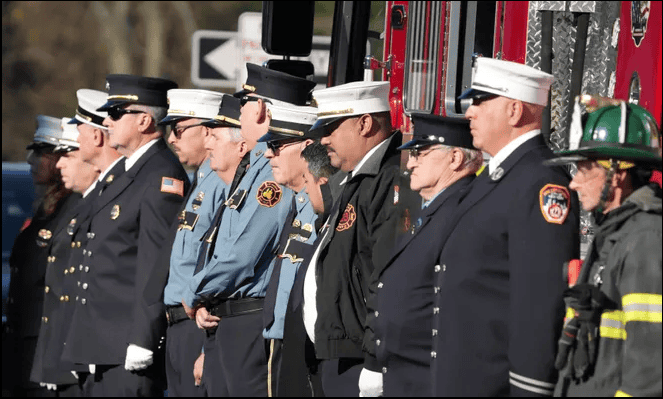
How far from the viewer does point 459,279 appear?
16.4 ft

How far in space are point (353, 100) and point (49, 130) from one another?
169 inches

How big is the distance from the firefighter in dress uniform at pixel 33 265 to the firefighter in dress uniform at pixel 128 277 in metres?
1.57

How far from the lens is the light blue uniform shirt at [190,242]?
7.38 meters

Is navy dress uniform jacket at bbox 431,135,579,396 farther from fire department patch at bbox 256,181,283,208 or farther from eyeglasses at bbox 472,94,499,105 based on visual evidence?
fire department patch at bbox 256,181,283,208

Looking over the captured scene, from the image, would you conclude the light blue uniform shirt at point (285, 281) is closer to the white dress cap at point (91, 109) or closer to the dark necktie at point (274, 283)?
the dark necktie at point (274, 283)

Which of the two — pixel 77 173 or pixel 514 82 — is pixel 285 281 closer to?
pixel 514 82

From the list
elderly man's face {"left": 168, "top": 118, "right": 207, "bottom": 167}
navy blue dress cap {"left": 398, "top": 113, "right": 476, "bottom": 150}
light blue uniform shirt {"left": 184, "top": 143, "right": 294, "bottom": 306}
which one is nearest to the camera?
navy blue dress cap {"left": 398, "top": 113, "right": 476, "bottom": 150}

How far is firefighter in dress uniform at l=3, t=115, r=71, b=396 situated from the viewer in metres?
9.55

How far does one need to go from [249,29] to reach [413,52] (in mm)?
1928

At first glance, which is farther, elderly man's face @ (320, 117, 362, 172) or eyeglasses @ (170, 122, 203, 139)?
eyeglasses @ (170, 122, 203, 139)

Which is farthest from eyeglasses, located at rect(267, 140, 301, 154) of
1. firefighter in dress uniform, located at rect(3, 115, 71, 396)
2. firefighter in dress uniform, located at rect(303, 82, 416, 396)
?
firefighter in dress uniform, located at rect(3, 115, 71, 396)

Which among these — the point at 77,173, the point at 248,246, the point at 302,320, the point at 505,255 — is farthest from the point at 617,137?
the point at 77,173

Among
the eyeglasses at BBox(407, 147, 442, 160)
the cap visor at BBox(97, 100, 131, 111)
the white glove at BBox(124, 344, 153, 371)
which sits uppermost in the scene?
the eyeglasses at BBox(407, 147, 442, 160)

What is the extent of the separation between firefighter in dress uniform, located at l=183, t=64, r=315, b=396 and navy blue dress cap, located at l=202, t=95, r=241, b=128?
237mm
